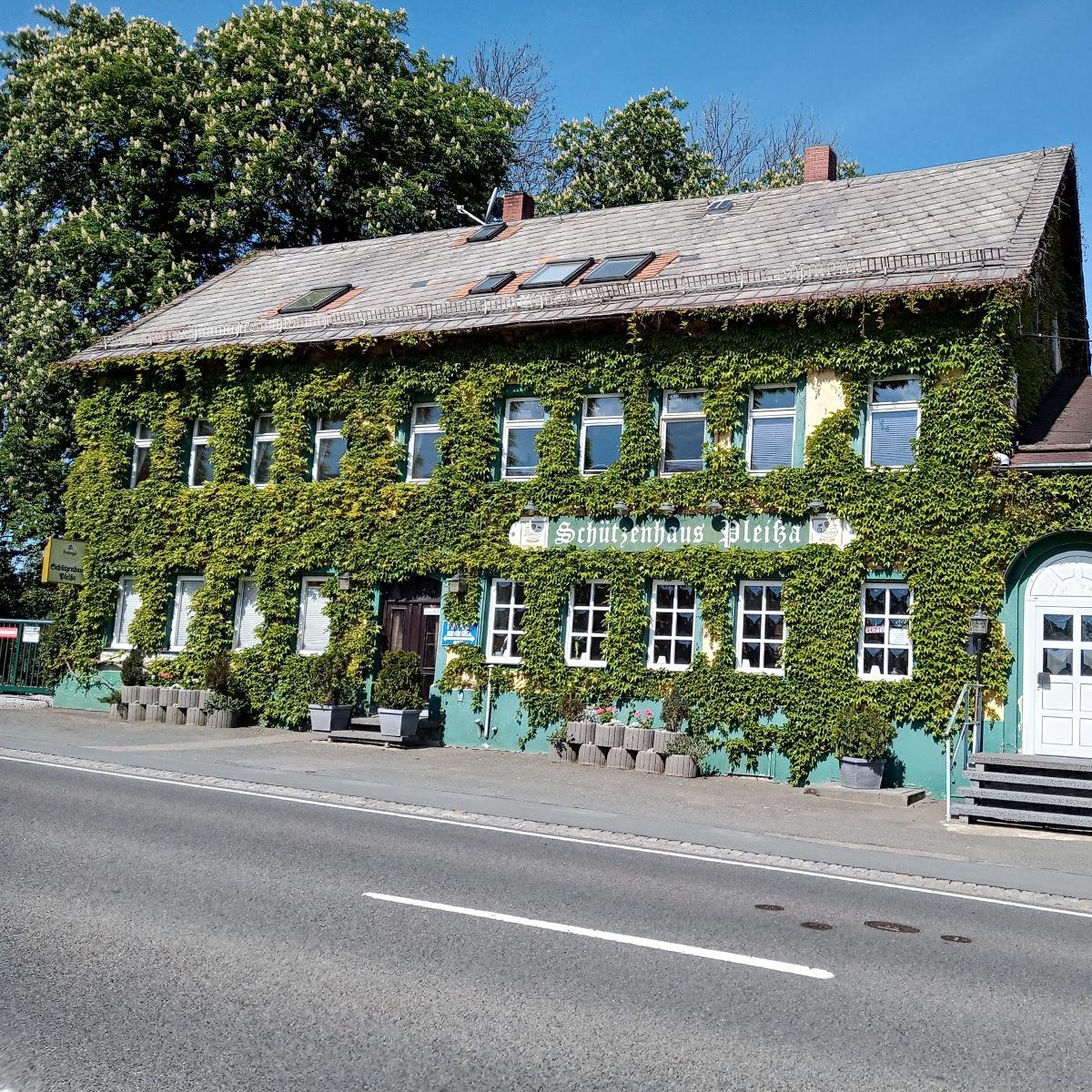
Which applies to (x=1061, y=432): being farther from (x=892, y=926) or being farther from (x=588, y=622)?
(x=892, y=926)

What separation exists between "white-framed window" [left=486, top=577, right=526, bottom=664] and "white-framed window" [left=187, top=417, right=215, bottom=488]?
749 centimetres

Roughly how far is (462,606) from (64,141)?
21097mm

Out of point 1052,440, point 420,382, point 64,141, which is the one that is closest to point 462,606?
point 420,382

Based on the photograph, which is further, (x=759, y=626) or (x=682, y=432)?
(x=682, y=432)

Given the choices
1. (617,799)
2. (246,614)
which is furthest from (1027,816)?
(246,614)

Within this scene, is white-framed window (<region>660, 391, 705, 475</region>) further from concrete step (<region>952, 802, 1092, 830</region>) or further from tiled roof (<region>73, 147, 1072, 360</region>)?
concrete step (<region>952, 802, 1092, 830</region>)

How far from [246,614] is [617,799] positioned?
11.1 meters

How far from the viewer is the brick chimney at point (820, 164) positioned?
24844 mm

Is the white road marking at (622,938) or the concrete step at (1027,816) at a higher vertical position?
the concrete step at (1027,816)

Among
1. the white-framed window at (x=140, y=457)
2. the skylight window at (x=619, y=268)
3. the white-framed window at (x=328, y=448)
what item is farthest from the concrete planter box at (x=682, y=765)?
the white-framed window at (x=140, y=457)

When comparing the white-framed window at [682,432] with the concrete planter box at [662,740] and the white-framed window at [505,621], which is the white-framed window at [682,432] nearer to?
the white-framed window at [505,621]

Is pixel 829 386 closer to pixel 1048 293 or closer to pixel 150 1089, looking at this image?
pixel 1048 293

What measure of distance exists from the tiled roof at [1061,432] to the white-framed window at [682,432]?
498cm

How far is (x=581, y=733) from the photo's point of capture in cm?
1750
